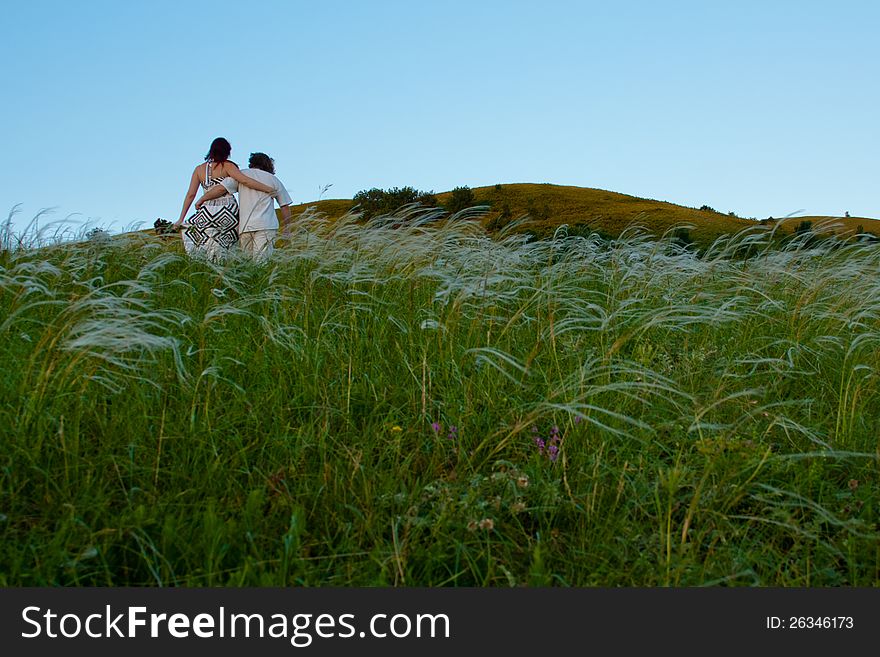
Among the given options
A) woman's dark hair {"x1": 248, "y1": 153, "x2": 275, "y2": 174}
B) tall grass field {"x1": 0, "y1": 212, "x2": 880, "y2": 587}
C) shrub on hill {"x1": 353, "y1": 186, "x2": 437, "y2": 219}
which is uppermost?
shrub on hill {"x1": 353, "y1": 186, "x2": 437, "y2": 219}

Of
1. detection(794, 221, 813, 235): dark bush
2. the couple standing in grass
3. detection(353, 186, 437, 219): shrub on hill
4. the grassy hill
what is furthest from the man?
the grassy hill

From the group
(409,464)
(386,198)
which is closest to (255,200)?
(409,464)

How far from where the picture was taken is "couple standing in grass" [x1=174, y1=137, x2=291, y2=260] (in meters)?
8.87

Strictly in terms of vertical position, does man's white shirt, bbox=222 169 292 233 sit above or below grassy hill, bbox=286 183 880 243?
below

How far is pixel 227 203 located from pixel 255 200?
1.28 feet

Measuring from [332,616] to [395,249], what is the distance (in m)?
3.75

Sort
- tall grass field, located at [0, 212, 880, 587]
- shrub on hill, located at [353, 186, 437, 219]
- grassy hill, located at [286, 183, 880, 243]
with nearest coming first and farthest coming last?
tall grass field, located at [0, 212, 880, 587] < shrub on hill, located at [353, 186, 437, 219] < grassy hill, located at [286, 183, 880, 243]

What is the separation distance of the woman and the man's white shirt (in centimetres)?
8

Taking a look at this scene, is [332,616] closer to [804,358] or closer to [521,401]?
[521,401]

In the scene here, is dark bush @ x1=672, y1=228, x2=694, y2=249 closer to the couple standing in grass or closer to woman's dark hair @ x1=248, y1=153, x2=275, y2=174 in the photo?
the couple standing in grass

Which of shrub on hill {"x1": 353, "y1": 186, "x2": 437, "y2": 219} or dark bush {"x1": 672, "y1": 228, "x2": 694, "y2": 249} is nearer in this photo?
dark bush {"x1": 672, "y1": 228, "x2": 694, "y2": 249}

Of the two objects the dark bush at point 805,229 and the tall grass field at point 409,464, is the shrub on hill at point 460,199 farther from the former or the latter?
the tall grass field at point 409,464

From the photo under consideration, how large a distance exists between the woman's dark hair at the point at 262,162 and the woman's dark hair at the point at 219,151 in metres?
0.32

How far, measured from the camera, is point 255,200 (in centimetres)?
895
